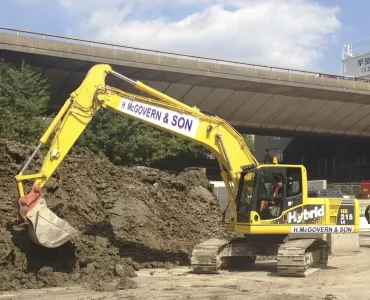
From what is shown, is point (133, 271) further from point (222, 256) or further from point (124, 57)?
point (124, 57)

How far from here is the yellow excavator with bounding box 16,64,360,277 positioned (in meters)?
12.9

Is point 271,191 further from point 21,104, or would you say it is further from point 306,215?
point 21,104

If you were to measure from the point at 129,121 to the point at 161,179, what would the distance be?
1234 cm

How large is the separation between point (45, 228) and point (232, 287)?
3.96 meters

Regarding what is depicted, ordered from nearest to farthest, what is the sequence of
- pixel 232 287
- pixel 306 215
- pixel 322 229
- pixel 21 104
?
pixel 232 287 < pixel 306 215 < pixel 322 229 < pixel 21 104

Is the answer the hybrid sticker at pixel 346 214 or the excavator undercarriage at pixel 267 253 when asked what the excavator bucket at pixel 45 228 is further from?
the hybrid sticker at pixel 346 214

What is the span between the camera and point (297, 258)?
42.4 ft

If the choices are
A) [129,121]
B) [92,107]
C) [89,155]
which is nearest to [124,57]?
[129,121]

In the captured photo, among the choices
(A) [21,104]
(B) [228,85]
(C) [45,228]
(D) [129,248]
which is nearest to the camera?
(C) [45,228]

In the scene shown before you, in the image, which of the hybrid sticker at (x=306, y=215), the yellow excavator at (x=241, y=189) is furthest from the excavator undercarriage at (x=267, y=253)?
the hybrid sticker at (x=306, y=215)

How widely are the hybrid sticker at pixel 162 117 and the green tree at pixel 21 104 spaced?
12.7 meters

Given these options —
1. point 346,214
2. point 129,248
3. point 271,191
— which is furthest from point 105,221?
point 346,214

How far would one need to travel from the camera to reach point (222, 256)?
552 inches

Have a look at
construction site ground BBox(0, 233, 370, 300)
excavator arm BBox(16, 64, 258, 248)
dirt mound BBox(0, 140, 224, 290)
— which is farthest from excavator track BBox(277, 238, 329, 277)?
dirt mound BBox(0, 140, 224, 290)
